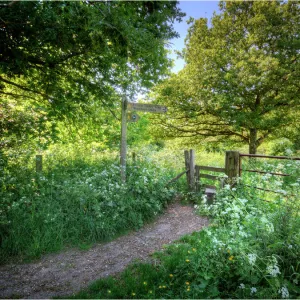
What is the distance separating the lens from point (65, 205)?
16.3 feet

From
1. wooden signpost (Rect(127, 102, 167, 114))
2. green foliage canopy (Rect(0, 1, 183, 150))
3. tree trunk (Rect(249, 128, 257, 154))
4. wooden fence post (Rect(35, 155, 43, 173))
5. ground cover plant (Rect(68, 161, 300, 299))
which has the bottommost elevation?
ground cover plant (Rect(68, 161, 300, 299))

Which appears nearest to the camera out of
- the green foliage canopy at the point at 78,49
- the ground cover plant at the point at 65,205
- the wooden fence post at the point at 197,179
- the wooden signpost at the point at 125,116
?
the green foliage canopy at the point at 78,49

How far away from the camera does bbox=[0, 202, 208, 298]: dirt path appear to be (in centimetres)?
328

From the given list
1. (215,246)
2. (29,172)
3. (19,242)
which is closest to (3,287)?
(19,242)

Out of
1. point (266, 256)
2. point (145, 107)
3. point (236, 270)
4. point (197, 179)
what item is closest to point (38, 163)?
point (145, 107)

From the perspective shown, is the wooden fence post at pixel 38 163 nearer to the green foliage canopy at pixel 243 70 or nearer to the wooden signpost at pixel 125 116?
the wooden signpost at pixel 125 116

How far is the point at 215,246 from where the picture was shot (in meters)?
2.75

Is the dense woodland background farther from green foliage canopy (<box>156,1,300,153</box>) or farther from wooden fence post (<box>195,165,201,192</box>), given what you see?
wooden fence post (<box>195,165,201,192</box>)

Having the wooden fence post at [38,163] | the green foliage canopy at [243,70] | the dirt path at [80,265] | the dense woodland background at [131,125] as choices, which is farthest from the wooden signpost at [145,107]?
the green foliage canopy at [243,70]

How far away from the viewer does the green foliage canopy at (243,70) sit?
8.45 meters

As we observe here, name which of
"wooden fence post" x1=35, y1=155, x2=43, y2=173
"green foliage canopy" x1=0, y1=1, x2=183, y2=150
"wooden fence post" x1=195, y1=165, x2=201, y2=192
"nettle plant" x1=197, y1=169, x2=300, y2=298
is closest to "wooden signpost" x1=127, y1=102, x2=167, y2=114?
"green foliage canopy" x1=0, y1=1, x2=183, y2=150

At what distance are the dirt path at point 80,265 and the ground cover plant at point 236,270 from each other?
0.44 metres

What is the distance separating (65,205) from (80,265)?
1554 millimetres

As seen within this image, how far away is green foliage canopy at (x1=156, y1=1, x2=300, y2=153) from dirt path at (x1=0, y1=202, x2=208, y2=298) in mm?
6158
